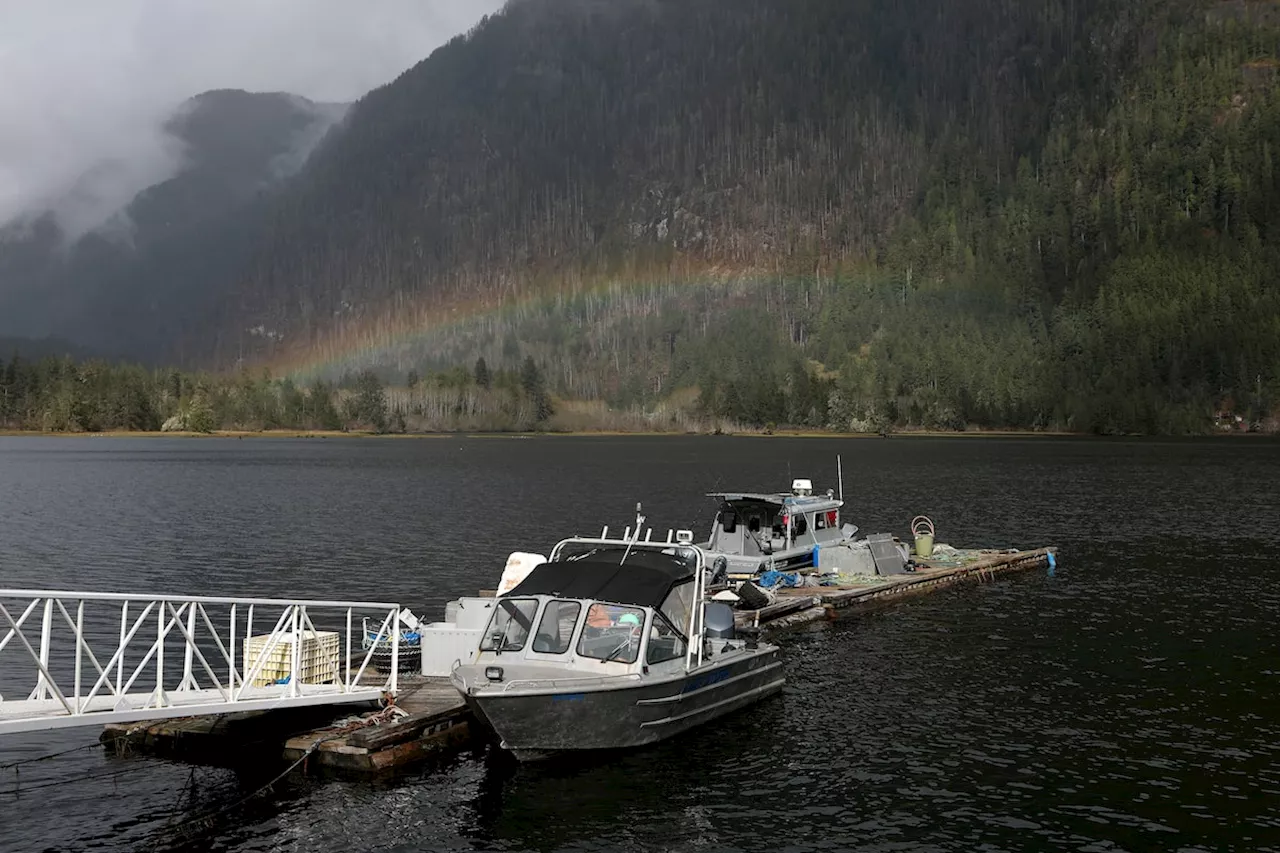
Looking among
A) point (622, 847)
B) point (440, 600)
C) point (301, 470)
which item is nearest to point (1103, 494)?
point (440, 600)

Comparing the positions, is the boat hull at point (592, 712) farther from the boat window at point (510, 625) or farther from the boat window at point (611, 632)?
the boat window at point (510, 625)

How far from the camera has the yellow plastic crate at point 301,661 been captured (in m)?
27.4

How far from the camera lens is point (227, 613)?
4859 centimetres

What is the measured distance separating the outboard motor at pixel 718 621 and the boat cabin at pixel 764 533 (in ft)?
59.2

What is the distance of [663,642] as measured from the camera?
91.6 feet

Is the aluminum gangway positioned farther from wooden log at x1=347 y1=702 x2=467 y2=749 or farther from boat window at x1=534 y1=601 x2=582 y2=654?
boat window at x1=534 y1=601 x2=582 y2=654

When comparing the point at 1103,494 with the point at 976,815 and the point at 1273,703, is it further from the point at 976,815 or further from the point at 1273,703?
the point at 976,815

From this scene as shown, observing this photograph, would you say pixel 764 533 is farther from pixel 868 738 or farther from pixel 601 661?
pixel 601 661

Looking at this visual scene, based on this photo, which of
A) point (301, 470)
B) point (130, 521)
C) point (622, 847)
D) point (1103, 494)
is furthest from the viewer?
point (301, 470)

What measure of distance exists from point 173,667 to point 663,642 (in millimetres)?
18732

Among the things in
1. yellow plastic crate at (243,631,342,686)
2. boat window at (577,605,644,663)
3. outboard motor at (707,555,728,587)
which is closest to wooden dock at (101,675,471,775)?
yellow plastic crate at (243,631,342,686)

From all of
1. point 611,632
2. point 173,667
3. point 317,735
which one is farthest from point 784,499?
point 317,735

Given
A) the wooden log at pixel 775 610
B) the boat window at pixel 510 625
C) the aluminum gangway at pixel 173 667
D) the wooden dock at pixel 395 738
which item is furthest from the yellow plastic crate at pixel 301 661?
the wooden log at pixel 775 610

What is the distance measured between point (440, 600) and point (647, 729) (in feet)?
88.2
